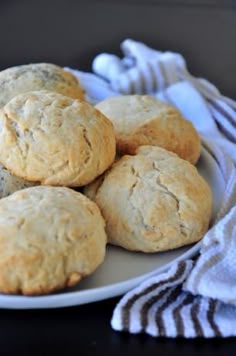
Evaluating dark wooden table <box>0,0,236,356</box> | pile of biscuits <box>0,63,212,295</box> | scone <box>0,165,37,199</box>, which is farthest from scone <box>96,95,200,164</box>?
dark wooden table <box>0,0,236,356</box>

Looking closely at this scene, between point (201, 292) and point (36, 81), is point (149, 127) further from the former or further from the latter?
point (201, 292)

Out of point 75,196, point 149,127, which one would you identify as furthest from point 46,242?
point 149,127

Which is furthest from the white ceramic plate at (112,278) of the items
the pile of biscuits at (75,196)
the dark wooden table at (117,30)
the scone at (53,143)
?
the dark wooden table at (117,30)

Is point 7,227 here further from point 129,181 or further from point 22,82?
point 22,82

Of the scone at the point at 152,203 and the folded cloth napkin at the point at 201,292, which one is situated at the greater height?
the scone at the point at 152,203

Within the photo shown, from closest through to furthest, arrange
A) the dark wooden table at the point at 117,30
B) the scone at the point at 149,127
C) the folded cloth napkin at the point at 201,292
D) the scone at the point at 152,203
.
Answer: the folded cloth napkin at the point at 201,292 → the scone at the point at 152,203 → the scone at the point at 149,127 → the dark wooden table at the point at 117,30

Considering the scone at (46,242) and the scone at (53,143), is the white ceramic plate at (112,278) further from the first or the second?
the scone at (53,143)

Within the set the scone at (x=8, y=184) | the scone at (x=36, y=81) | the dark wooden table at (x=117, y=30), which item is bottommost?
the dark wooden table at (x=117, y=30)

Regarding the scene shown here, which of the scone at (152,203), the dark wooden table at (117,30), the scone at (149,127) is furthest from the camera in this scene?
the dark wooden table at (117,30)
